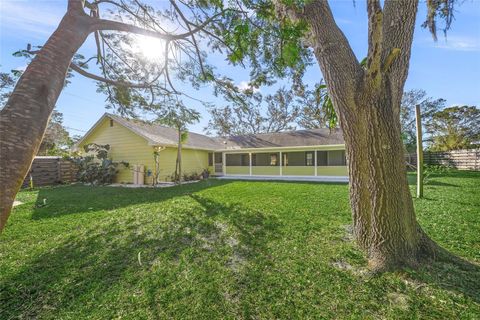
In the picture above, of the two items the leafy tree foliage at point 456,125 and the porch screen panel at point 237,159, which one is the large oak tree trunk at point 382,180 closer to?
the porch screen panel at point 237,159

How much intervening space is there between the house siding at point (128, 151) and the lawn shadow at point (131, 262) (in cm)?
764

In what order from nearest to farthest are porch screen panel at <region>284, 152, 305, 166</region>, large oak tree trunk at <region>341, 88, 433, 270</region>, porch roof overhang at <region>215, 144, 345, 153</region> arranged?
1. large oak tree trunk at <region>341, 88, 433, 270</region>
2. porch roof overhang at <region>215, 144, 345, 153</region>
3. porch screen panel at <region>284, 152, 305, 166</region>

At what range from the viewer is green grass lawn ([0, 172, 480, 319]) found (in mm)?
2213

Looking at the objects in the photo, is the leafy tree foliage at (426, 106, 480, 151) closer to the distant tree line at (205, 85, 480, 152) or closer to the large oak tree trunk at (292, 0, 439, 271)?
the distant tree line at (205, 85, 480, 152)

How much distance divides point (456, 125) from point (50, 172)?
35352 mm

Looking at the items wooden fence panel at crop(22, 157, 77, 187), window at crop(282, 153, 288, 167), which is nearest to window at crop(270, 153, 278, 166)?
window at crop(282, 153, 288, 167)

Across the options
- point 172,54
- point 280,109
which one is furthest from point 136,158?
point 280,109

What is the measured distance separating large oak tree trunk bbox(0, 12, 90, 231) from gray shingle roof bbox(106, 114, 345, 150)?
10721 mm

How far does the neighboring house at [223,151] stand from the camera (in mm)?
12602

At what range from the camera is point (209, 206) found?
647 cm

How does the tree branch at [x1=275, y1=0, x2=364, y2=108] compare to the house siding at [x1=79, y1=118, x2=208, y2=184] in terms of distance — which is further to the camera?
the house siding at [x1=79, y1=118, x2=208, y2=184]

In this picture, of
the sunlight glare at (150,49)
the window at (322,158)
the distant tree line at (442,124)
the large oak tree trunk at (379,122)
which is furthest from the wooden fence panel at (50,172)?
the distant tree line at (442,124)

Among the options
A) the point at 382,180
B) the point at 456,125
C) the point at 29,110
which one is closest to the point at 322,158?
the point at 382,180

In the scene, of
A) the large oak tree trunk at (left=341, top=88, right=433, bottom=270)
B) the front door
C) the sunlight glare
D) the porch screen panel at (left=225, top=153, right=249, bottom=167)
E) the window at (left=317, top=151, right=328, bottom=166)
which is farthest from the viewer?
Answer: the porch screen panel at (left=225, top=153, right=249, bottom=167)
